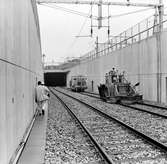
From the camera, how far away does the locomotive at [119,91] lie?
995 inches

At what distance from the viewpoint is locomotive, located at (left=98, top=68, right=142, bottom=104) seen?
82.9 ft

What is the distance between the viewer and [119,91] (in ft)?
86.6

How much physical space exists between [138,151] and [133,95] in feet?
56.4

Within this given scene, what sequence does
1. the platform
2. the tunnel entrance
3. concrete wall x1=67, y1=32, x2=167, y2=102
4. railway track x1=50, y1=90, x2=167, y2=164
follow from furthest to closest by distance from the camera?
the tunnel entrance
concrete wall x1=67, y1=32, x2=167, y2=102
railway track x1=50, y1=90, x2=167, y2=164
the platform

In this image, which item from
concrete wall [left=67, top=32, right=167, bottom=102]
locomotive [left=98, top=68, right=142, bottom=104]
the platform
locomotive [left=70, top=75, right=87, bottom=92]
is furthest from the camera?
locomotive [left=70, top=75, right=87, bottom=92]

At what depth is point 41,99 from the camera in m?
15.8

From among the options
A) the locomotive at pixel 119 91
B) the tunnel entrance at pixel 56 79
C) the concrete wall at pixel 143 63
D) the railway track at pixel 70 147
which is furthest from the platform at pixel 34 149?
the tunnel entrance at pixel 56 79

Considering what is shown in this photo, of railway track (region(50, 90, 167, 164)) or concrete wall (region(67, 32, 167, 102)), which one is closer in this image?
railway track (region(50, 90, 167, 164))

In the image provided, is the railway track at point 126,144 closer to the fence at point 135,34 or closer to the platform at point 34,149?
the platform at point 34,149

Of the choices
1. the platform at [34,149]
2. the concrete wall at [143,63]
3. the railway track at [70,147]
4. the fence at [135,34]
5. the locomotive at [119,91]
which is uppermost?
the fence at [135,34]

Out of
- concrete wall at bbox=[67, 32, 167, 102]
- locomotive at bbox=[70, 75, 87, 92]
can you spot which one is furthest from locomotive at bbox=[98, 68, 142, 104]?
locomotive at bbox=[70, 75, 87, 92]

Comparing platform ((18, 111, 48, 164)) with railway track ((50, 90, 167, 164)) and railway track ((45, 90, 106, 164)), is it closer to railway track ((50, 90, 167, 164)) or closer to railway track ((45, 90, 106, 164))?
railway track ((45, 90, 106, 164))

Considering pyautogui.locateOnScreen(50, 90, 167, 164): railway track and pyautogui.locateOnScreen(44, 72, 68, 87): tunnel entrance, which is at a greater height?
pyautogui.locateOnScreen(44, 72, 68, 87): tunnel entrance

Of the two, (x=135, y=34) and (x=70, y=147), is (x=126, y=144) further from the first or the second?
(x=135, y=34)
